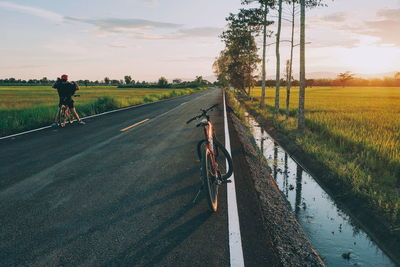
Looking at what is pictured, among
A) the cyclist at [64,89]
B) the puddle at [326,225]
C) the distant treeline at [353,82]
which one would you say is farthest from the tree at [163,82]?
the puddle at [326,225]

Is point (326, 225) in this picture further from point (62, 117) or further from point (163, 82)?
point (163, 82)

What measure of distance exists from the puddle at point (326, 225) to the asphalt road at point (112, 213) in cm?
97

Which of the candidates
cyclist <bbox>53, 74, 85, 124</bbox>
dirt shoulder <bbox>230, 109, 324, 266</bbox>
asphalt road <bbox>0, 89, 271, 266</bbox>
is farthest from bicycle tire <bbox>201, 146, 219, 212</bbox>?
cyclist <bbox>53, 74, 85, 124</bbox>

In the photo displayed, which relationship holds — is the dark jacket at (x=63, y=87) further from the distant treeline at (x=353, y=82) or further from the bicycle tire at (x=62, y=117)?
the distant treeline at (x=353, y=82)

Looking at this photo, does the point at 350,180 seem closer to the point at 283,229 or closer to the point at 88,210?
the point at 283,229

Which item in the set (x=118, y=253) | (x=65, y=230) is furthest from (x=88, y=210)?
(x=118, y=253)

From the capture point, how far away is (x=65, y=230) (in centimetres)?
336

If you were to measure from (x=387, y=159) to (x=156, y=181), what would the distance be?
5.56m

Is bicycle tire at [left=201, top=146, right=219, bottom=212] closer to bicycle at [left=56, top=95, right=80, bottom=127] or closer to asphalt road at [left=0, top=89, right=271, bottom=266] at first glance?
asphalt road at [left=0, top=89, right=271, bottom=266]

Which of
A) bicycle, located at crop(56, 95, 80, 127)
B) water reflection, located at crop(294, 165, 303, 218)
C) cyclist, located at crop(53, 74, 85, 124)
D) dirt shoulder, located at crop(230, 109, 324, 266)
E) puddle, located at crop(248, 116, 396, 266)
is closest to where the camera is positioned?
dirt shoulder, located at crop(230, 109, 324, 266)

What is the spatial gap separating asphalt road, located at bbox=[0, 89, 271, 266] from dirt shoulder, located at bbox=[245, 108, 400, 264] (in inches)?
70.4

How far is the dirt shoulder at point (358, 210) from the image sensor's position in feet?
11.9

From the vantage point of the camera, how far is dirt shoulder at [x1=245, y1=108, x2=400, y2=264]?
3.62 m

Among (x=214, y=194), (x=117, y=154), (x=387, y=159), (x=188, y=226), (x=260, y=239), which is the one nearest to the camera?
(x=260, y=239)
